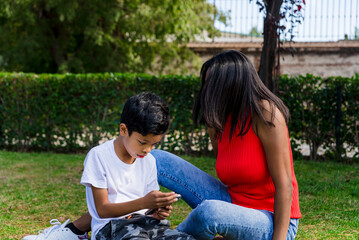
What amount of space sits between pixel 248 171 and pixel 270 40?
2.37 metres

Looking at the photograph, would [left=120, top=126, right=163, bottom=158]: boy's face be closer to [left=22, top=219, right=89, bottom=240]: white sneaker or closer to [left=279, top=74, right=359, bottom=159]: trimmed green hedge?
[left=22, top=219, right=89, bottom=240]: white sneaker

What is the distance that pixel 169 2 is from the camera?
1096 centimetres

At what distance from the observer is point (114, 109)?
683 cm

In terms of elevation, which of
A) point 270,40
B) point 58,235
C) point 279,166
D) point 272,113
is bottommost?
point 58,235

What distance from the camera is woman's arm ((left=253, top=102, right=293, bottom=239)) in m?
2.17

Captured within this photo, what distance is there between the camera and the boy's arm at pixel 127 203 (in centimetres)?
215

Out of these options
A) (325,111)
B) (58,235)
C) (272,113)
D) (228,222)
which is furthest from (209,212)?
(325,111)

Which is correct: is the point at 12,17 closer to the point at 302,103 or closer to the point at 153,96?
the point at 302,103

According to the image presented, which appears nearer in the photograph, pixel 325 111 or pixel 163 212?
pixel 163 212

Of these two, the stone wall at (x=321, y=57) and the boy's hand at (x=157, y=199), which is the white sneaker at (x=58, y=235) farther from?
the stone wall at (x=321, y=57)

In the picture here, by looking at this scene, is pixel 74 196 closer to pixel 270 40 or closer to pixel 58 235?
pixel 58 235

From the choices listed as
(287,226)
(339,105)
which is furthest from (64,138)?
(287,226)

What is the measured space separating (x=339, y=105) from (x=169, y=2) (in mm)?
6255

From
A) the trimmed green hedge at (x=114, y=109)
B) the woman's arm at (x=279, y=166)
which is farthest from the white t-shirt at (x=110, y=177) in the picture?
the trimmed green hedge at (x=114, y=109)
